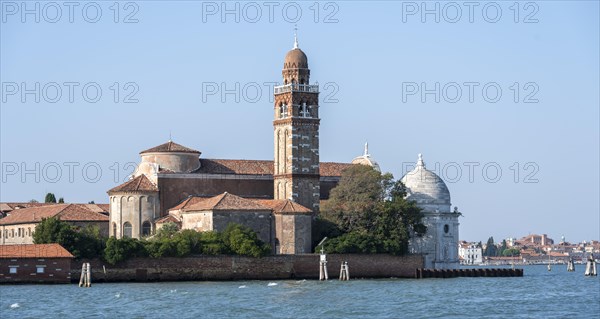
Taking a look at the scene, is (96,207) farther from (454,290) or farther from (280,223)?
(454,290)

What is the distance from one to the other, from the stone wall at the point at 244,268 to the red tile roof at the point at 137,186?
31.8 feet

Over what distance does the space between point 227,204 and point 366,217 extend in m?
9.74

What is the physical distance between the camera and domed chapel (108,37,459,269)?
83.6 meters

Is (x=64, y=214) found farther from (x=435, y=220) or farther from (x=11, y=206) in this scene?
(x=435, y=220)

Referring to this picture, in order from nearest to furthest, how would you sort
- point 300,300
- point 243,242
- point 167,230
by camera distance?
point 300,300
point 243,242
point 167,230

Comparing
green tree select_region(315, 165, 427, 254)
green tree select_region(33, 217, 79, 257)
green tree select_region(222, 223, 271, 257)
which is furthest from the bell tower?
green tree select_region(33, 217, 79, 257)

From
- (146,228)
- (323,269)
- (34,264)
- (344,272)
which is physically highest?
(146,228)

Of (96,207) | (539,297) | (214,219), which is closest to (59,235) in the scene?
(214,219)

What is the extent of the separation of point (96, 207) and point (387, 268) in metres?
21.9

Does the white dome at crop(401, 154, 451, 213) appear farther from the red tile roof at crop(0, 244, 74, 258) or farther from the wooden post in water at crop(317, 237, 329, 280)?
the red tile roof at crop(0, 244, 74, 258)

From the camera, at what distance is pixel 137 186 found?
86.9 meters

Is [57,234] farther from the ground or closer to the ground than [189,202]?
closer to the ground

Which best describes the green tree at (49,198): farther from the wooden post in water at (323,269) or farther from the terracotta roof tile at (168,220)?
the wooden post in water at (323,269)

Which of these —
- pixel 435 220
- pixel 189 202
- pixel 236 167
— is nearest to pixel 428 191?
→ pixel 435 220
